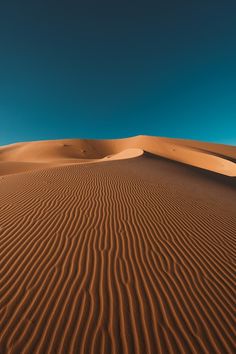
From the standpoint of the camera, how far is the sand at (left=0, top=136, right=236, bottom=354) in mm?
2201

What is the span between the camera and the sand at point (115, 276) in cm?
220

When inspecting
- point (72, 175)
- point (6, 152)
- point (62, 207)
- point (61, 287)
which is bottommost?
point (61, 287)

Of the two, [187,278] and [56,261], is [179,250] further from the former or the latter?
[56,261]

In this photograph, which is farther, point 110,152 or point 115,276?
point 110,152

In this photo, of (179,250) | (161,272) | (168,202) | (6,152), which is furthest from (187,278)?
(6,152)

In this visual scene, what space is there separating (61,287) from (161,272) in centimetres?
182

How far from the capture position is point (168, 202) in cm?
727

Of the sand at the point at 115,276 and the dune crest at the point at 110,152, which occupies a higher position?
the dune crest at the point at 110,152

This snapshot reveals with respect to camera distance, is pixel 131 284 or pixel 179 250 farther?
pixel 179 250

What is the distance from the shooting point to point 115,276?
3.15 meters

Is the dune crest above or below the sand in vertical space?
above

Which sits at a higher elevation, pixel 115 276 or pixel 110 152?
pixel 110 152

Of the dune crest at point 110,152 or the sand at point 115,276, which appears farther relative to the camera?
the dune crest at point 110,152

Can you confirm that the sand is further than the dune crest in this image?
No
